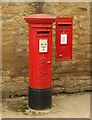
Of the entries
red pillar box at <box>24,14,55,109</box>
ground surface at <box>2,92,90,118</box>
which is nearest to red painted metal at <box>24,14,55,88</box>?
red pillar box at <box>24,14,55,109</box>

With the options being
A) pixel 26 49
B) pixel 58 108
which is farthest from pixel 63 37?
pixel 58 108

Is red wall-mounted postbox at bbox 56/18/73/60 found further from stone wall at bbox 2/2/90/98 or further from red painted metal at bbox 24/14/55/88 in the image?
red painted metal at bbox 24/14/55/88

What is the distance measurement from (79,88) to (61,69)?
1.99ft

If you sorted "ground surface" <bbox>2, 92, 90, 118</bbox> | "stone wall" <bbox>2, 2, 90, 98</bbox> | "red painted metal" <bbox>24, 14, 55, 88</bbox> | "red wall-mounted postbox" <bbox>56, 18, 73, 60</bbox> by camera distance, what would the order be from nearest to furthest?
1. "red painted metal" <bbox>24, 14, 55, 88</bbox>
2. "ground surface" <bbox>2, 92, 90, 118</bbox>
3. "stone wall" <bbox>2, 2, 90, 98</bbox>
4. "red wall-mounted postbox" <bbox>56, 18, 73, 60</bbox>

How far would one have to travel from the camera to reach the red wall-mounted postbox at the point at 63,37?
262 inches

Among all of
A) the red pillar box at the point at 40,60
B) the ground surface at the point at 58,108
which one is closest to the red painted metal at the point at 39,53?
the red pillar box at the point at 40,60

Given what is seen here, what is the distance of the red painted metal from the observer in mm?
5492

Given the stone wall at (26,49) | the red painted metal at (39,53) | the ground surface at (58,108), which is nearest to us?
the red painted metal at (39,53)

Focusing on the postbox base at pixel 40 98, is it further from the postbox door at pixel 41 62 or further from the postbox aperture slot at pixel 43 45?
the postbox aperture slot at pixel 43 45

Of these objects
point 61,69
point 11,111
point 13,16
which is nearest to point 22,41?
point 13,16

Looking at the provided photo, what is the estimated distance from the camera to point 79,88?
23.2 feet

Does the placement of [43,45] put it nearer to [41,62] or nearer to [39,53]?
[39,53]

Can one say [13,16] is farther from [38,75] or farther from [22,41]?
[38,75]

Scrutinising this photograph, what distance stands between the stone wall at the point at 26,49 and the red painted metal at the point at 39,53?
0.87m
